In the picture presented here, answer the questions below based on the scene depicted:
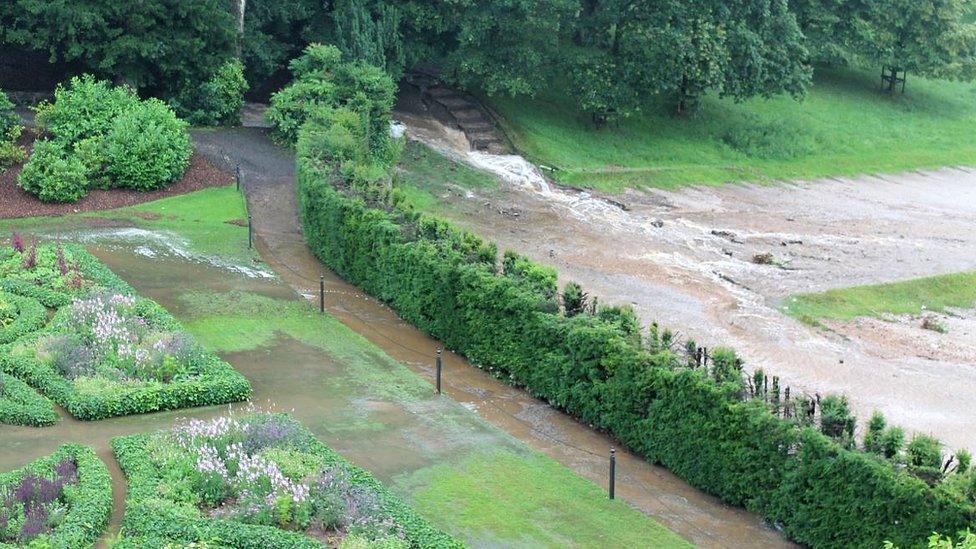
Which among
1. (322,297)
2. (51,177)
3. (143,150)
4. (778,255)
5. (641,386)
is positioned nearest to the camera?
(641,386)

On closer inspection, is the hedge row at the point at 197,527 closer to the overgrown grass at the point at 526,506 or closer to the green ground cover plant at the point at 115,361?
the overgrown grass at the point at 526,506

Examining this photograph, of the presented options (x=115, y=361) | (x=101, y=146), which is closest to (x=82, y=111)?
(x=101, y=146)

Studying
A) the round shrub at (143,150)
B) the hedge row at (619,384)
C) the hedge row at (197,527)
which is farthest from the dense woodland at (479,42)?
the hedge row at (197,527)

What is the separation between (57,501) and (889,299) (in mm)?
23922

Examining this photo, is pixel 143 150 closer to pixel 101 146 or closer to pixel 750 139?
pixel 101 146

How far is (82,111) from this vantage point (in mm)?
39844

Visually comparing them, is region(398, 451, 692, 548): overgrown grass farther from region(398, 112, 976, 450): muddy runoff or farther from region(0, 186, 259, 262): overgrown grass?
region(0, 186, 259, 262): overgrown grass

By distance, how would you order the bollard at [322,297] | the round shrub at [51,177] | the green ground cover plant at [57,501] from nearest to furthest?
1. the green ground cover plant at [57,501]
2. the bollard at [322,297]
3. the round shrub at [51,177]

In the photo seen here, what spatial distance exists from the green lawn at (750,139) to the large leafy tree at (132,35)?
11.5m

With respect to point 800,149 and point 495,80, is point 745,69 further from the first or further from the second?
point 495,80

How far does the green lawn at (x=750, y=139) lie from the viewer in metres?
47.9

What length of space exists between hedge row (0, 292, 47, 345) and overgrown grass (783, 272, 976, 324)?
18.1m

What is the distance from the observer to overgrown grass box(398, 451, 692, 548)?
19406mm

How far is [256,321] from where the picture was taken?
94.9ft
